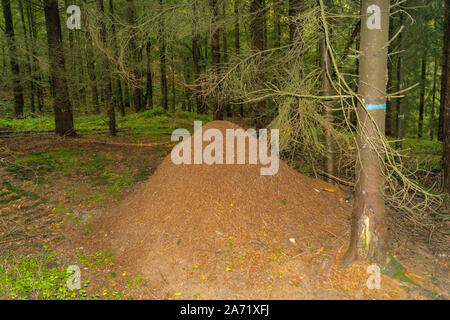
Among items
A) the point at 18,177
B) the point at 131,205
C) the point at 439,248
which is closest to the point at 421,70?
the point at 439,248

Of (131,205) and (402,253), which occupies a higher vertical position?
(131,205)

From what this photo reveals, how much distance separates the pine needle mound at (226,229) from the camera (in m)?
3.44

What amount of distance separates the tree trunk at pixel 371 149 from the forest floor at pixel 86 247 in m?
0.28

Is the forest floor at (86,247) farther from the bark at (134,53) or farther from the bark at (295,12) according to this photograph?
the bark at (295,12)

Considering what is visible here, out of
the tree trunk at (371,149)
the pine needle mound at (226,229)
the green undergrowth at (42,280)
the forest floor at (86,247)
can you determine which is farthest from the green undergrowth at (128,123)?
the tree trunk at (371,149)

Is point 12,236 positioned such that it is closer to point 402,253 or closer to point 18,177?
point 18,177

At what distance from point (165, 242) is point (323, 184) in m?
3.15

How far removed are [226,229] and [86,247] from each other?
7.46 ft

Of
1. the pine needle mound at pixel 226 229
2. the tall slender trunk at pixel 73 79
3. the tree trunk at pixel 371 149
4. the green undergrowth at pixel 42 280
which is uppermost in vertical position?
the tall slender trunk at pixel 73 79

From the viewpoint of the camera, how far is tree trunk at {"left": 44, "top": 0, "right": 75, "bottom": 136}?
813 centimetres

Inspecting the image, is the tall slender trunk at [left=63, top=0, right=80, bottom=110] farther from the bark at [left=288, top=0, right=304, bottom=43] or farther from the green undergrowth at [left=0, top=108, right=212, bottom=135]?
the bark at [left=288, top=0, right=304, bottom=43]

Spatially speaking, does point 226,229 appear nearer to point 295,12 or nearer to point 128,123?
point 295,12

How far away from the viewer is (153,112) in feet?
55.5

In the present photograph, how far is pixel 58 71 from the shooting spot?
818 centimetres
